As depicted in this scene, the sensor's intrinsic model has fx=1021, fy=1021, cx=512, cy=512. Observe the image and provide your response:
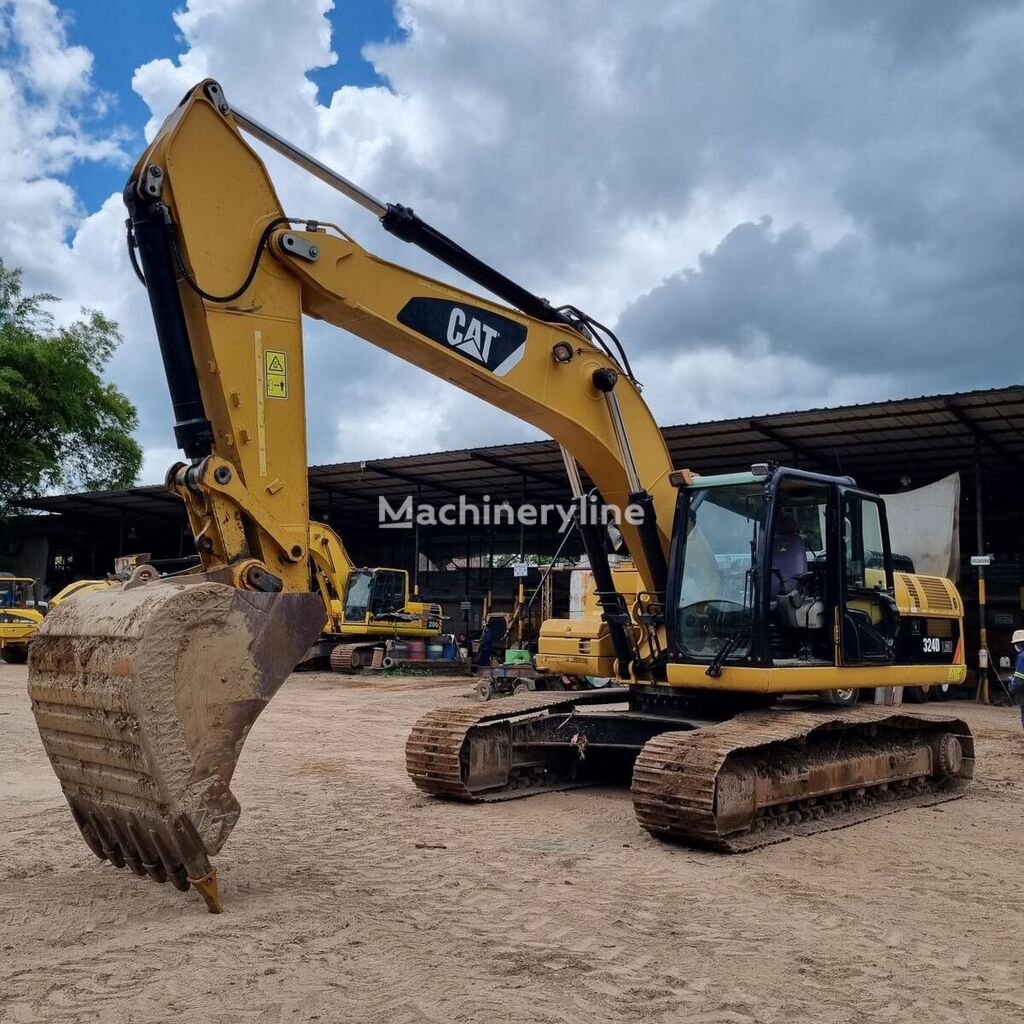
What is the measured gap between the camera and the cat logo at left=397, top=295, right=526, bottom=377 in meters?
5.93

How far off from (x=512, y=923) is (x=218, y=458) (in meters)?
2.52

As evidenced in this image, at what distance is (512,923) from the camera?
4578 mm

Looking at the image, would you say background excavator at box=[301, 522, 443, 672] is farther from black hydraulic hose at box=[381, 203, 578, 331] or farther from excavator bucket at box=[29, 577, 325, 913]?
excavator bucket at box=[29, 577, 325, 913]

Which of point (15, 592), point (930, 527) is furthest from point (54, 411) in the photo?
point (930, 527)

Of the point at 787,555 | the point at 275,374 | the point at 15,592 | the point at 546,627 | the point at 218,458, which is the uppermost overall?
the point at 275,374

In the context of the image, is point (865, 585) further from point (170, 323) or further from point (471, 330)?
point (170, 323)

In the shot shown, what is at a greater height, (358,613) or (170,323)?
(170,323)

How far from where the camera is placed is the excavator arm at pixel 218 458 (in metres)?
4.21

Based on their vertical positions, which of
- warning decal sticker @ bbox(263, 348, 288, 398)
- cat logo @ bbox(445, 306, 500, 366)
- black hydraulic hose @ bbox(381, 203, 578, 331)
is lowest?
warning decal sticker @ bbox(263, 348, 288, 398)

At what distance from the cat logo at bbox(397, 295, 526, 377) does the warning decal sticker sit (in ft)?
2.95

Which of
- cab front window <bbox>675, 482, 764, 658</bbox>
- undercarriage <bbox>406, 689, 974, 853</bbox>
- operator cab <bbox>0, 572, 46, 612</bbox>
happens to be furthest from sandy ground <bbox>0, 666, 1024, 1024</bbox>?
operator cab <bbox>0, 572, 46, 612</bbox>

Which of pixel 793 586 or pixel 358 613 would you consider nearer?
pixel 793 586

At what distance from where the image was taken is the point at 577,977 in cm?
394

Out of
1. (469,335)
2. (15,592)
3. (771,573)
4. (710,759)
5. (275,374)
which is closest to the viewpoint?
(275,374)
